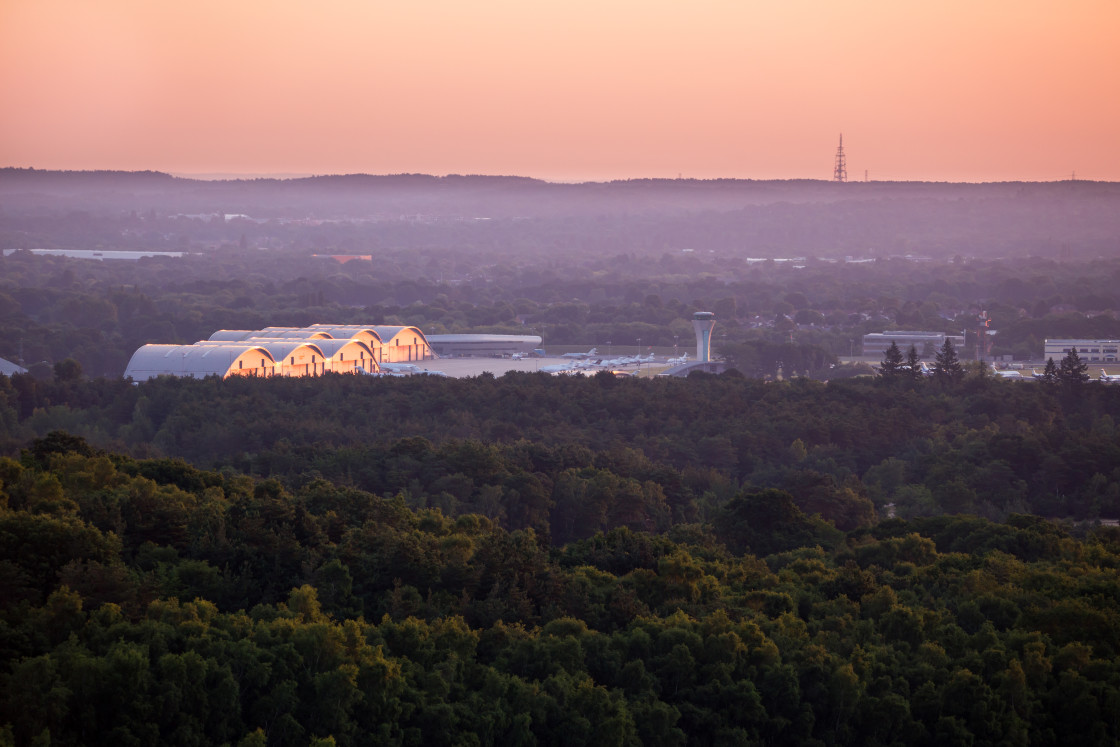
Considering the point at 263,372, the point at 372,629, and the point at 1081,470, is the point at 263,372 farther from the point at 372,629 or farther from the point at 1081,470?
the point at 372,629

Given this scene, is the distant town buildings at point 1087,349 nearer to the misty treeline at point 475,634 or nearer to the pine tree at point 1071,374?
the pine tree at point 1071,374

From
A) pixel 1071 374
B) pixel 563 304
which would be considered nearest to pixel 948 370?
pixel 1071 374

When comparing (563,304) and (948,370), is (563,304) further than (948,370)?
Yes

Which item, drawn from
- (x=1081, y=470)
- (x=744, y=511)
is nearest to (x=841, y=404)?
(x=1081, y=470)

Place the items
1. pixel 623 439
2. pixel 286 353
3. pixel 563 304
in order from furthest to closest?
pixel 563 304
pixel 286 353
pixel 623 439

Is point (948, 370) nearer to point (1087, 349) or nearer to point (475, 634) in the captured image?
point (1087, 349)

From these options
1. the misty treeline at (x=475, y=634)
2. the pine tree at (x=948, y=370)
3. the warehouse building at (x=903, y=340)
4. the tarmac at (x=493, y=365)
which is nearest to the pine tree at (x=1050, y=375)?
the pine tree at (x=948, y=370)

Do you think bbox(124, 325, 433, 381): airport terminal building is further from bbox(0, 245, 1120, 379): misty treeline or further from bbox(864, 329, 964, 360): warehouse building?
bbox(864, 329, 964, 360): warehouse building
